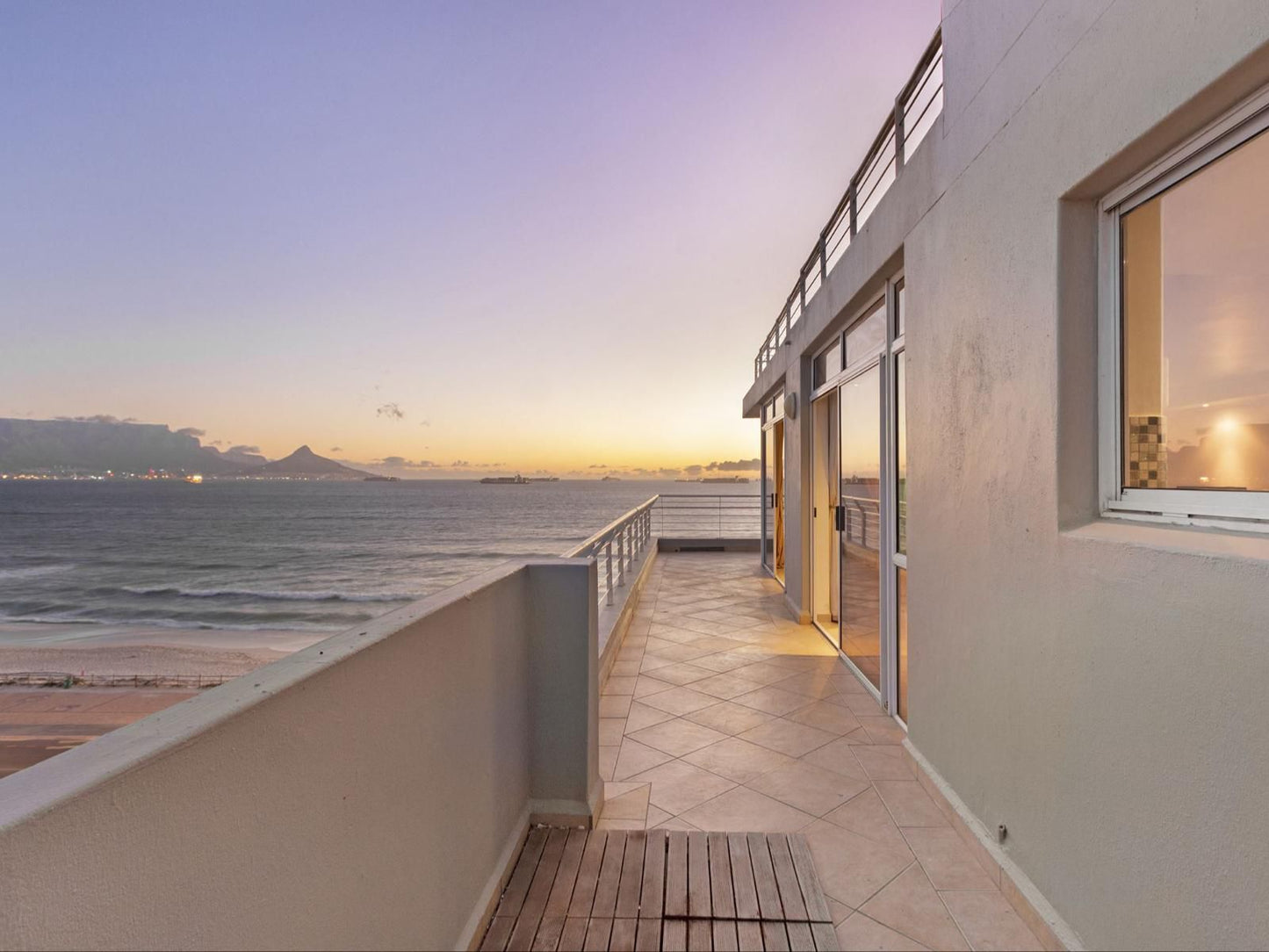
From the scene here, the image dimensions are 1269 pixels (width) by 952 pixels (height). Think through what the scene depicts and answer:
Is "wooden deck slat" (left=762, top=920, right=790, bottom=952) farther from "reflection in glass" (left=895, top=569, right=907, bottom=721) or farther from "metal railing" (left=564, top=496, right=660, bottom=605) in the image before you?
"reflection in glass" (left=895, top=569, right=907, bottom=721)

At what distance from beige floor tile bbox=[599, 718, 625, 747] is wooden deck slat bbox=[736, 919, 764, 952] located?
1.36 meters

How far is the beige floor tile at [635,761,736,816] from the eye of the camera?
2504 mm

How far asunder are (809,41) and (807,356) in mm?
2818

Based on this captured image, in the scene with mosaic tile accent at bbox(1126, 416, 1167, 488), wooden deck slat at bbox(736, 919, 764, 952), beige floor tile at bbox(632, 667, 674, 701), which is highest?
mosaic tile accent at bbox(1126, 416, 1167, 488)

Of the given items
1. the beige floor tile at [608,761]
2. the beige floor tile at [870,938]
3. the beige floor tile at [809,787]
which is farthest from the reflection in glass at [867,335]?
the beige floor tile at [870,938]

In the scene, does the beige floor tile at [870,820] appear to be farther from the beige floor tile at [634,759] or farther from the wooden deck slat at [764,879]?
the beige floor tile at [634,759]

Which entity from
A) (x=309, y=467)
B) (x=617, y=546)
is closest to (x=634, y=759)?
(x=617, y=546)

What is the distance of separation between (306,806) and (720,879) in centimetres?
154

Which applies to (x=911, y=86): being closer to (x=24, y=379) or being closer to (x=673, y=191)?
(x=673, y=191)

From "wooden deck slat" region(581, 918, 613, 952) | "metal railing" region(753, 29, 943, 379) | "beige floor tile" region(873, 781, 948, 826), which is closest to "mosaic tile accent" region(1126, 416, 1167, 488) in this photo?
"beige floor tile" region(873, 781, 948, 826)

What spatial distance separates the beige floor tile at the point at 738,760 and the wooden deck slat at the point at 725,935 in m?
0.93

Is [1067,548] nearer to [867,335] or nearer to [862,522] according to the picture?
[862,522]

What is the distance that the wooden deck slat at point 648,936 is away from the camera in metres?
1.68

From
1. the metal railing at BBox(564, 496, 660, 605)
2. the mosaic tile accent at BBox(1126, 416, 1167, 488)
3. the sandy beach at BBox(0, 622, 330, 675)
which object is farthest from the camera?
the sandy beach at BBox(0, 622, 330, 675)
